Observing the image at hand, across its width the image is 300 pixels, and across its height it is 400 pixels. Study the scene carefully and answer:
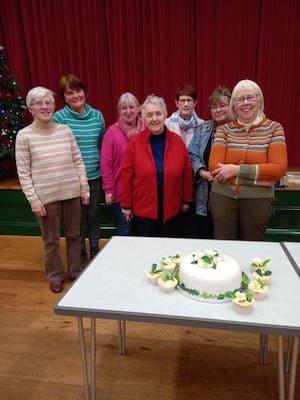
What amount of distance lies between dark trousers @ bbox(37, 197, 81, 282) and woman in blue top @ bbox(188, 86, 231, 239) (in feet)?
2.95

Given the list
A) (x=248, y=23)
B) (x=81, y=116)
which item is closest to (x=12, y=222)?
(x=81, y=116)

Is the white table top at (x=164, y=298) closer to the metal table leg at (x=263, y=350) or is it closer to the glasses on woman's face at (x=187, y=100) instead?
the metal table leg at (x=263, y=350)

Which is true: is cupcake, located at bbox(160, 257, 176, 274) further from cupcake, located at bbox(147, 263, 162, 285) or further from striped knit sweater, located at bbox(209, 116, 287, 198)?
striped knit sweater, located at bbox(209, 116, 287, 198)

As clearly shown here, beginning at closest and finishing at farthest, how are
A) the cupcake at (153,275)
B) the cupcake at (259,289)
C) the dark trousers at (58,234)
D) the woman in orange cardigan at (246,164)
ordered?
the cupcake at (259,289)
the cupcake at (153,275)
the woman in orange cardigan at (246,164)
the dark trousers at (58,234)

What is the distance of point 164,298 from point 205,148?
134 cm

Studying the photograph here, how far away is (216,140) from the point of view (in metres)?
1.92

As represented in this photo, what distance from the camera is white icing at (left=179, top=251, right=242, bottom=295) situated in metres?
1.20

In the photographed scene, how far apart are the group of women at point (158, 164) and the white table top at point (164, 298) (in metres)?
0.43

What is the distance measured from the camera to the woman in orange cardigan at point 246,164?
1785mm

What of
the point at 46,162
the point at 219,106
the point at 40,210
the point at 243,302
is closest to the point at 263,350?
the point at 243,302

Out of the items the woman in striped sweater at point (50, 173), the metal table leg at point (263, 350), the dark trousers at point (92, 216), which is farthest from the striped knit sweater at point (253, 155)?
the dark trousers at point (92, 216)

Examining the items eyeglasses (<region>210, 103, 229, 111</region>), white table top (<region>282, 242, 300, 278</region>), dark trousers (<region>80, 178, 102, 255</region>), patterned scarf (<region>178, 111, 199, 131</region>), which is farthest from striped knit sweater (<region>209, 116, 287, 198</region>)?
dark trousers (<region>80, 178, 102, 255</region>)

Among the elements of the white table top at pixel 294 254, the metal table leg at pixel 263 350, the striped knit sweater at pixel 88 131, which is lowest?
the metal table leg at pixel 263 350

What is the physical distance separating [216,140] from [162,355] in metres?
1.27
